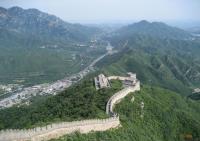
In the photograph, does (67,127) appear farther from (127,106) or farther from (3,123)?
(3,123)

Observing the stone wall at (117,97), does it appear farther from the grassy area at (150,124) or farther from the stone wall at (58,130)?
the stone wall at (58,130)

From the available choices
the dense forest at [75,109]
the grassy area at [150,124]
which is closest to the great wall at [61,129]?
the grassy area at [150,124]

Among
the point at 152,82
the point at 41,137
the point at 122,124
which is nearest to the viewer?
the point at 41,137

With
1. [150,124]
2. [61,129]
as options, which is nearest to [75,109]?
[150,124]

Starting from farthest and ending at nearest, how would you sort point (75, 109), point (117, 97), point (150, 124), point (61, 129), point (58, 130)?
point (117, 97), point (150, 124), point (75, 109), point (61, 129), point (58, 130)

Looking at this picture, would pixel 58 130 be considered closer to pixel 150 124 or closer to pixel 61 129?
pixel 61 129

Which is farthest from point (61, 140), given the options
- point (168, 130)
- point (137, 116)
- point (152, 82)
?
point (152, 82)

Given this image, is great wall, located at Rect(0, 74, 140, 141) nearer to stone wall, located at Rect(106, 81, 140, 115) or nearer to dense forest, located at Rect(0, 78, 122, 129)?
stone wall, located at Rect(106, 81, 140, 115)

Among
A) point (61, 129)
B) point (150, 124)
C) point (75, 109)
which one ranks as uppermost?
point (61, 129)

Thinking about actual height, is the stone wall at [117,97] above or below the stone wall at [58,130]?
below

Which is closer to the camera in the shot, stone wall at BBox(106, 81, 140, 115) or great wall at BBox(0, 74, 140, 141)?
Answer: great wall at BBox(0, 74, 140, 141)

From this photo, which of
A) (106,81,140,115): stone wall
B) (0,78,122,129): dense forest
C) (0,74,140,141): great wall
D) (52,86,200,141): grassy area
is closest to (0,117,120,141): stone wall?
(0,74,140,141): great wall
